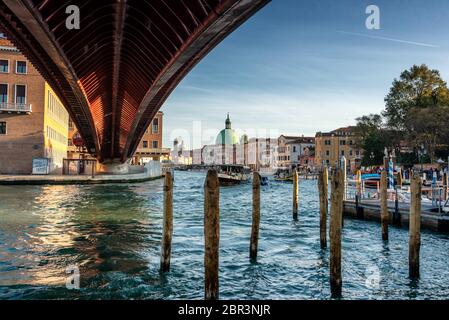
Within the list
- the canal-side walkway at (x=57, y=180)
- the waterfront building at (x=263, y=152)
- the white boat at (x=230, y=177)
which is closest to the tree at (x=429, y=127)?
the white boat at (x=230, y=177)

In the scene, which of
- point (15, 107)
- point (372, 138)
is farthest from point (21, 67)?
point (372, 138)

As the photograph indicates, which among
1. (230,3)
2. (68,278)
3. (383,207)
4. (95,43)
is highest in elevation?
(95,43)

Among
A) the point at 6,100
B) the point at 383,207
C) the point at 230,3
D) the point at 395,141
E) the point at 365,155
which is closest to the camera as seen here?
the point at 230,3

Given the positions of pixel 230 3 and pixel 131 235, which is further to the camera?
pixel 131 235

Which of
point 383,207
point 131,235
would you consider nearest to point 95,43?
point 131,235

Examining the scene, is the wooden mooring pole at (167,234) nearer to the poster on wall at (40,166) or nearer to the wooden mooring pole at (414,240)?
the wooden mooring pole at (414,240)

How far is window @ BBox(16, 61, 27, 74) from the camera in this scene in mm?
42188

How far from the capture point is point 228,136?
480 ft

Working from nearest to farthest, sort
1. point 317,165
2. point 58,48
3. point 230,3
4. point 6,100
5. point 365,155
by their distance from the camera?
point 230,3 < point 58,48 < point 6,100 < point 365,155 < point 317,165

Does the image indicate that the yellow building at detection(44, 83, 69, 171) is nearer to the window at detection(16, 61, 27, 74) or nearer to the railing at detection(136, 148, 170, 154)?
the window at detection(16, 61, 27, 74)

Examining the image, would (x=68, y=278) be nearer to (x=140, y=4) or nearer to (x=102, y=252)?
(x=102, y=252)

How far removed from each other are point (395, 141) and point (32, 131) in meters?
43.2

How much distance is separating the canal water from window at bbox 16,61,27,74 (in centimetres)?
2954

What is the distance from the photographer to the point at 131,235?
13641 millimetres
